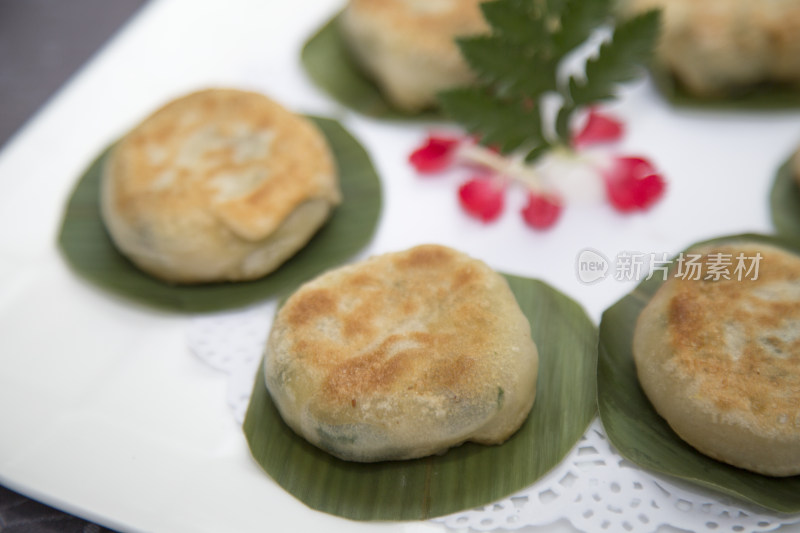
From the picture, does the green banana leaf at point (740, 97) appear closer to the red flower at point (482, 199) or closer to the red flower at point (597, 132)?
the red flower at point (597, 132)

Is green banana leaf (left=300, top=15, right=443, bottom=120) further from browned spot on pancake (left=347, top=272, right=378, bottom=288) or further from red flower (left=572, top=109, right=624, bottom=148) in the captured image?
browned spot on pancake (left=347, top=272, right=378, bottom=288)

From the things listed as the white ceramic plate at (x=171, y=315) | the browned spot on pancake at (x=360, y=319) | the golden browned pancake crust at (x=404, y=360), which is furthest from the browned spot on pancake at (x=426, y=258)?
the white ceramic plate at (x=171, y=315)

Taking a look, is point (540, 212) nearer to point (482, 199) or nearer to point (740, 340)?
point (482, 199)

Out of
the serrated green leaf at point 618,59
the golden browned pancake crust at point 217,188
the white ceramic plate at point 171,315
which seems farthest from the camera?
the serrated green leaf at point 618,59

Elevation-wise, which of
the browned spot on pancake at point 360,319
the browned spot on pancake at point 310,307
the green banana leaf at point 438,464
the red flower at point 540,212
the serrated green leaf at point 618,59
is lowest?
the green banana leaf at point 438,464

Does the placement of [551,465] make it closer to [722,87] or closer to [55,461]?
[55,461]

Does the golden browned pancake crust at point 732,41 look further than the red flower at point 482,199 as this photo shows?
Yes

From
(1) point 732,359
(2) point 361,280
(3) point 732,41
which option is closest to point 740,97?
(3) point 732,41
